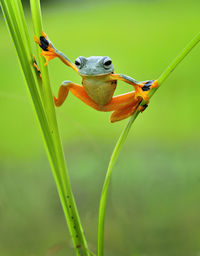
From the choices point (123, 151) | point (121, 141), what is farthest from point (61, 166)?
point (123, 151)

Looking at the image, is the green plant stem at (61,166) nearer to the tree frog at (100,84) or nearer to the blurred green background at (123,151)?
the tree frog at (100,84)

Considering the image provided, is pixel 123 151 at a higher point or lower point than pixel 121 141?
lower

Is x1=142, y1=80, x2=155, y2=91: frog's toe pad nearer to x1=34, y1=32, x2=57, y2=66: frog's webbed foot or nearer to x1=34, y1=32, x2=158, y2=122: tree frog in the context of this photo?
x1=34, y1=32, x2=158, y2=122: tree frog

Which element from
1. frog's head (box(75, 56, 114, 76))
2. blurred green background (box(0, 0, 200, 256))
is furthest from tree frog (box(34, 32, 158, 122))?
blurred green background (box(0, 0, 200, 256))

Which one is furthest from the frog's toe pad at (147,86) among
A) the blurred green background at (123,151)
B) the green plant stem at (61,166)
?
the blurred green background at (123,151)

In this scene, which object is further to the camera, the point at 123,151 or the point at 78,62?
the point at 123,151

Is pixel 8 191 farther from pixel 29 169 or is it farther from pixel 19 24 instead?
pixel 19 24

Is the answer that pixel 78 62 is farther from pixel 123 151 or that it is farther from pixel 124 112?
pixel 123 151
